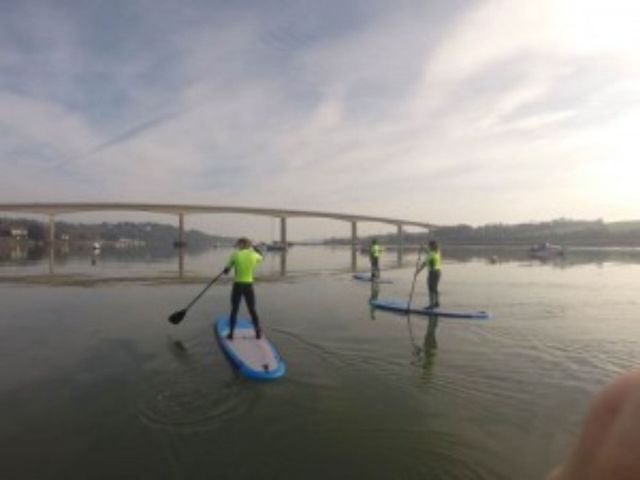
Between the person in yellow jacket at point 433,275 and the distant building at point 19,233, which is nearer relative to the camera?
the person in yellow jacket at point 433,275

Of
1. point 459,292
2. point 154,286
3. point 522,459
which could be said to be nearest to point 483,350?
point 522,459

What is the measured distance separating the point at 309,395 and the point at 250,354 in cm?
237

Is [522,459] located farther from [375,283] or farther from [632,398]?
[375,283]

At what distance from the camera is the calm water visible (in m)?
6.23

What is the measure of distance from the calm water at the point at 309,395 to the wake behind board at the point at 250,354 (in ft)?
0.97

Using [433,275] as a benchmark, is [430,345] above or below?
below

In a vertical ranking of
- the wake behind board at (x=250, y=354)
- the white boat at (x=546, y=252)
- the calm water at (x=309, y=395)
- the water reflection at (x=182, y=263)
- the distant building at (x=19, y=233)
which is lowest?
the calm water at (x=309, y=395)

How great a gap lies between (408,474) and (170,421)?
11.4ft

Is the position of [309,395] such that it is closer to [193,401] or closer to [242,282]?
[193,401]

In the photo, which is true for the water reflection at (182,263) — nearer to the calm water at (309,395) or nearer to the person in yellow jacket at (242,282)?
the calm water at (309,395)

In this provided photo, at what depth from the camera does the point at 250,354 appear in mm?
10648

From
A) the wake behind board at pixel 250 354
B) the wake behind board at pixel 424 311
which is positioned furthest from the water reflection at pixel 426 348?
the wake behind board at pixel 250 354

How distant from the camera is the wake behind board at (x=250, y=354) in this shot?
375 inches

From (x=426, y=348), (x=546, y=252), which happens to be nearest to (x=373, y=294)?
(x=426, y=348)
